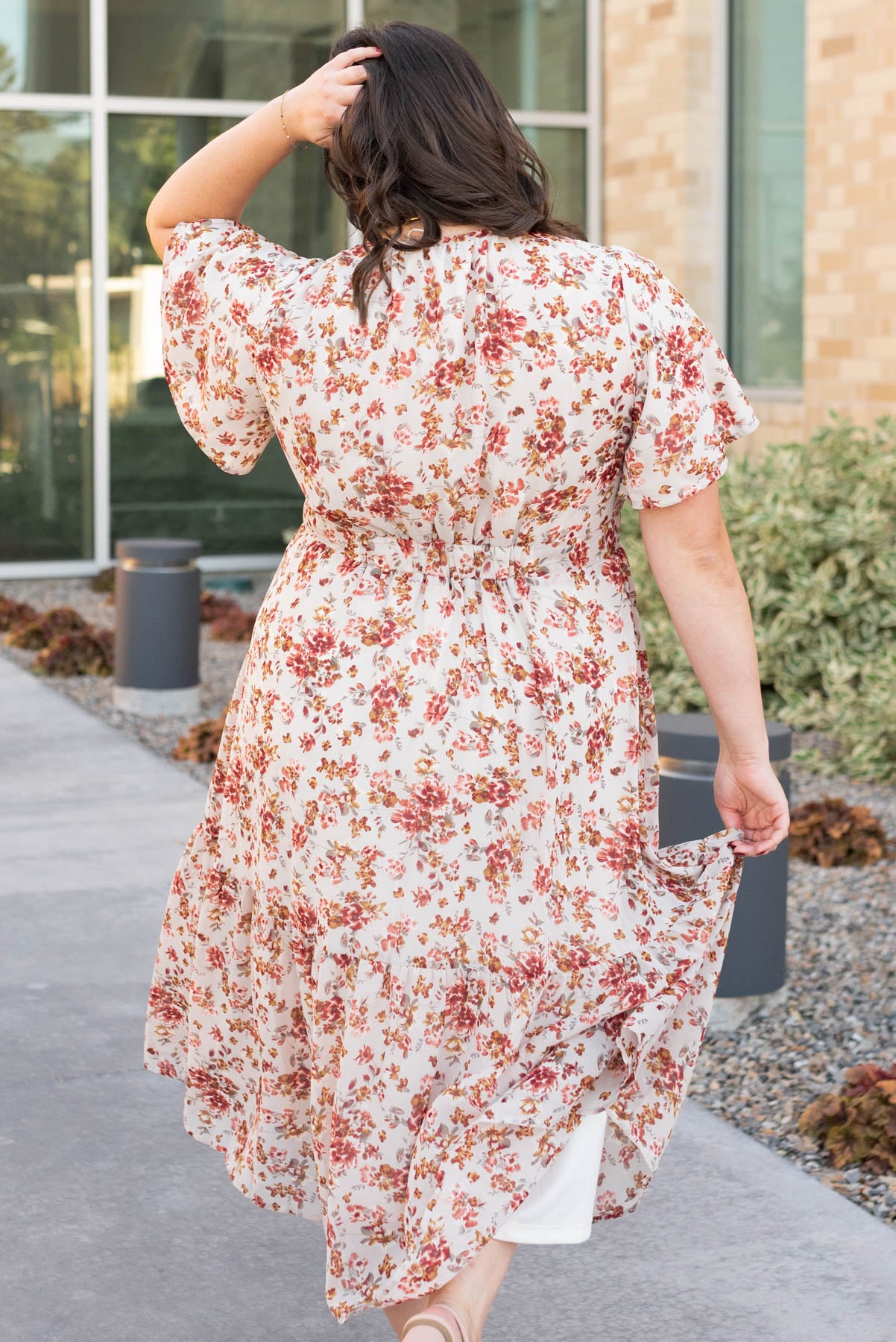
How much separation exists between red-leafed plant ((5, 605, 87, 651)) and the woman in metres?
7.28

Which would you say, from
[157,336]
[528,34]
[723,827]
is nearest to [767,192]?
[528,34]

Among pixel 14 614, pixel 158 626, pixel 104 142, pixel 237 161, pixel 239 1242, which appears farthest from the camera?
pixel 104 142

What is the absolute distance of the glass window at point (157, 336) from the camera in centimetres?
1191

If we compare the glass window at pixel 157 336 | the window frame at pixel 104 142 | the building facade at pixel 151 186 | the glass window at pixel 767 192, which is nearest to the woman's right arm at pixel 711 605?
the glass window at pixel 767 192

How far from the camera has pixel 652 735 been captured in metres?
2.34

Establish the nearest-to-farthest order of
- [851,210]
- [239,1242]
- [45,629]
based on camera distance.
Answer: [239,1242]
[851,210]
[45,629]

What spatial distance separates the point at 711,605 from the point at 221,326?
0.71m

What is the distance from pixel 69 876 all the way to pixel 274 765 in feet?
9.81

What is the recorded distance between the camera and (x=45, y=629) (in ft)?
31.3

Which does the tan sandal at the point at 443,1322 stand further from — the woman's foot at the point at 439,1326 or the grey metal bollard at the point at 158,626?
the grey metal bollard at the point at 158,626

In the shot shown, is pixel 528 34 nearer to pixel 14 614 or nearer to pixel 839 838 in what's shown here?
pixel 14 614

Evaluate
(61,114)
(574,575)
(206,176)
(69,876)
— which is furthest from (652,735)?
(61,114)

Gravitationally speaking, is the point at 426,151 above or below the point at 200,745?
above

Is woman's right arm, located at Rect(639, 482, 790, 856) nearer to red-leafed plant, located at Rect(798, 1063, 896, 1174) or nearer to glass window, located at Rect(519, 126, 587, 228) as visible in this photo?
red-leafed plant, located at Rect(798, 1063, 896, 1174)
